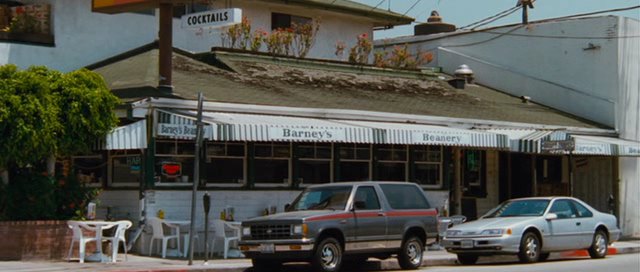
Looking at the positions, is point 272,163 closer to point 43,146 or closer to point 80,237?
point 80,237

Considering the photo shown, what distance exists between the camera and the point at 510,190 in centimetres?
3262

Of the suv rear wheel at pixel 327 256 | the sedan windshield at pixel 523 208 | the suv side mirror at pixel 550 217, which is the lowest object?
the suv rear wheel at pixel 327 256

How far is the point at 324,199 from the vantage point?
65.6ft

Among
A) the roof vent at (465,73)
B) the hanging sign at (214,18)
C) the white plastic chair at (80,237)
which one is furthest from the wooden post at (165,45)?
the roof vent at (465,73)

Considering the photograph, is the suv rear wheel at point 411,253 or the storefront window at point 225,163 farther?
the storefront window at point 225,163

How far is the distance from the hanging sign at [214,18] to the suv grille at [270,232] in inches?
229

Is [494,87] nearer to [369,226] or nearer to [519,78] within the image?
[519,78]

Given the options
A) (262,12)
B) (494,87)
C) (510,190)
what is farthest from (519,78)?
(262,12)

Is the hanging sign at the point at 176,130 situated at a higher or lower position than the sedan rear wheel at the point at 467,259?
higher

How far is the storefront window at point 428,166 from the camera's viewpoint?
89.6ft

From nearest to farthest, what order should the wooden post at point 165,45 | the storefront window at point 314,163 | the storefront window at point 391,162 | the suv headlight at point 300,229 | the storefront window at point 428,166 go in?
the suv headlight at point 300,229 → the wooden post at point 165,45 → the storefront window at point 314,163 → the storefront window at point 391,162 → the storefront window at point 428,166

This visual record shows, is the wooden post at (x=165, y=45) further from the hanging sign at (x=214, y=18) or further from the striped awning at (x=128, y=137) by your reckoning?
the striped awning at (x=128, y=137)

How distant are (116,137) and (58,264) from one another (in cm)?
282

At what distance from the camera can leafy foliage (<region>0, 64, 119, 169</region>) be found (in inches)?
762
